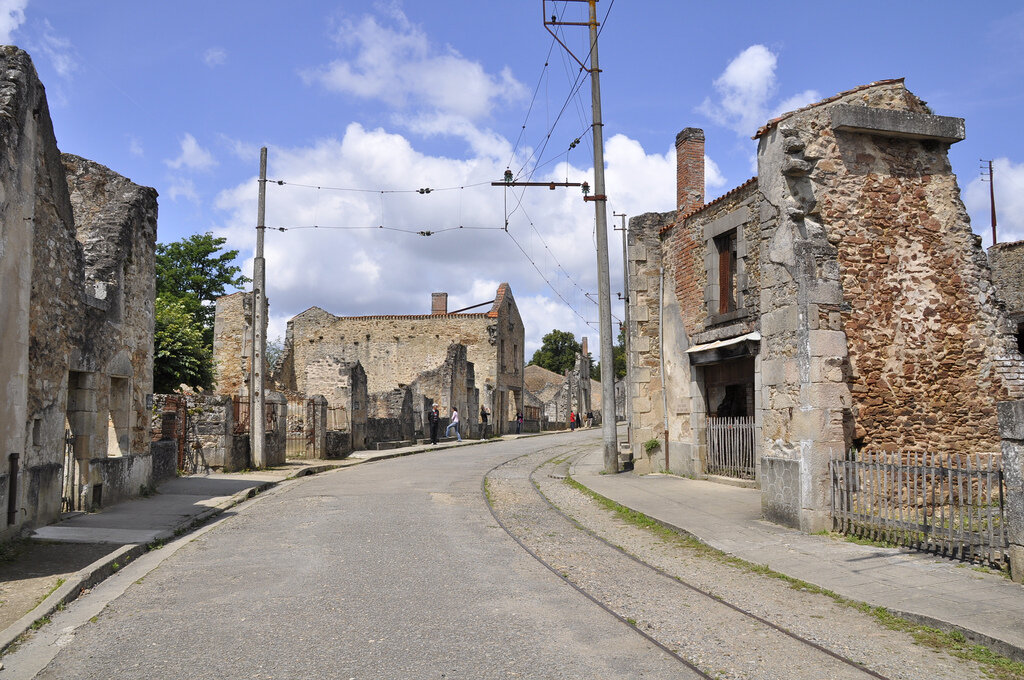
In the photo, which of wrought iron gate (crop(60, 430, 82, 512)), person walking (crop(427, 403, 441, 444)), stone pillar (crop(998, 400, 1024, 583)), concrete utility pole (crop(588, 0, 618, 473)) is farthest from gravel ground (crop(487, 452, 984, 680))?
person walking (crop(427, 403, 441, 444))

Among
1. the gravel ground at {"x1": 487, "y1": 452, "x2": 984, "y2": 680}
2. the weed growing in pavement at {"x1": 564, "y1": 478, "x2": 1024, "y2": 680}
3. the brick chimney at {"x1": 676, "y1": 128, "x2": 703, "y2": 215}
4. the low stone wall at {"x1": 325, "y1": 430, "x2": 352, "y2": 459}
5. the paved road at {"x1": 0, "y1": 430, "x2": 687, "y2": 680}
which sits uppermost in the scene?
the brick chimney at {"x1": 676, "y1": 128, "x2": 703, "y2": 215}

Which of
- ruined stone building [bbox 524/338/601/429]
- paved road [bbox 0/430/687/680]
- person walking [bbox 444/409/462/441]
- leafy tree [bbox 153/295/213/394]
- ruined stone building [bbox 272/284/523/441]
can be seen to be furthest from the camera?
ruined stone building [bbox 524/338/601/429]

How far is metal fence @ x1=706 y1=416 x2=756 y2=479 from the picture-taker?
1533 centimetres

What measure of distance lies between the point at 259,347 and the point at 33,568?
12297 mm

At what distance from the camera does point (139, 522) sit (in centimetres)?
1088

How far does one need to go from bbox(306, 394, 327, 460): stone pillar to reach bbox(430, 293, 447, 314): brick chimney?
27542 mm

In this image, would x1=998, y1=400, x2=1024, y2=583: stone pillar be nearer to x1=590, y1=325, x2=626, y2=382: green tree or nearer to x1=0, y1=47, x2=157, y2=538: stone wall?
x1=0, y1=47, x2=157, y2=538: stone wall

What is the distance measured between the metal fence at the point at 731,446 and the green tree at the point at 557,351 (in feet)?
234

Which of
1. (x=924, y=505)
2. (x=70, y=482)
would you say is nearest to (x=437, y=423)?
(x=70, y=482)

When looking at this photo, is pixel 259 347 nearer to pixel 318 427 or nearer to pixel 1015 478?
pixel 318 427

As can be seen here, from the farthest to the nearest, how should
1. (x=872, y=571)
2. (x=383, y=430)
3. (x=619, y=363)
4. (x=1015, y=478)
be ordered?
(x=619, y=363)
(x=383, y=430)
(x=872, y=571)
(x=1015, y=478)

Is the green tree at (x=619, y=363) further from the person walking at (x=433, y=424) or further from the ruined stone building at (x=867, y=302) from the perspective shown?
the ruined stone building at (x=867, y=302)

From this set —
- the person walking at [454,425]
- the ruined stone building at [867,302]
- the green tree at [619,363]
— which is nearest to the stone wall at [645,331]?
the ruined stone building at [867,302]

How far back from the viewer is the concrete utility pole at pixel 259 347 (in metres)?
19.4
